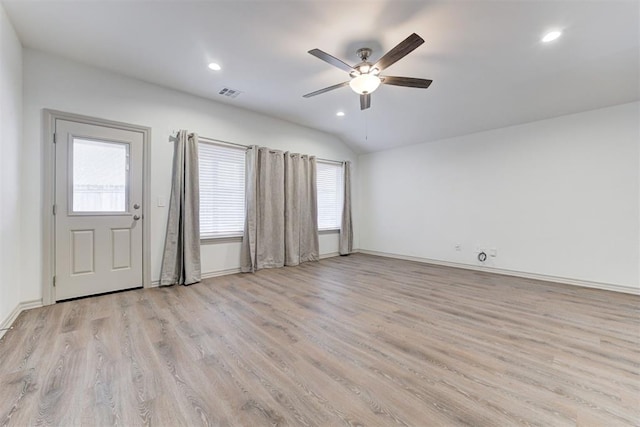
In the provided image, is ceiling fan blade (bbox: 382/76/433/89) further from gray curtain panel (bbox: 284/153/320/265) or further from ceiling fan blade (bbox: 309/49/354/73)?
gray curtain panel (bbox: 284/153/320/265)

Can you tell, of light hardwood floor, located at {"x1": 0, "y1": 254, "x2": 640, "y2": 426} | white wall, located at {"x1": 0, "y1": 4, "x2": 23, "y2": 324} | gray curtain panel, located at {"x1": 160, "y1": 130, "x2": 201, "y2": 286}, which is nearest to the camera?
light hardwood floor, located at {"x1": 0, "y1": 254, "x2": 640, "y2": 426}

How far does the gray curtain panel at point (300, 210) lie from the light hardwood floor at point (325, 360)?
1852 mm

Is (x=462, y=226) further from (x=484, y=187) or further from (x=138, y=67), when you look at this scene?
(x=138, y=67)

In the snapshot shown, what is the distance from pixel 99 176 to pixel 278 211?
2.56 m

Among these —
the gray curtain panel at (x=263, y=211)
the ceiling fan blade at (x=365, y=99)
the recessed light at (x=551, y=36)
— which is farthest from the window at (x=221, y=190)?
the recessed light at (x=551, y=36)

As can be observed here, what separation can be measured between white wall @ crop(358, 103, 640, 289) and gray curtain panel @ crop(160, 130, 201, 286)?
13.2ft

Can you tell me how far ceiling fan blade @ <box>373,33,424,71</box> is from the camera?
6.97 feet

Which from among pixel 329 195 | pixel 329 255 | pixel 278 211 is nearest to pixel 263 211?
pixel 278 211

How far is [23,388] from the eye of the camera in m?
1.56

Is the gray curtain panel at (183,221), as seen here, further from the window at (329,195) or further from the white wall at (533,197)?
the white wall at (533,197)

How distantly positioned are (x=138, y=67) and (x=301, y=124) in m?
2.75

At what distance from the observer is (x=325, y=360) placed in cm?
187

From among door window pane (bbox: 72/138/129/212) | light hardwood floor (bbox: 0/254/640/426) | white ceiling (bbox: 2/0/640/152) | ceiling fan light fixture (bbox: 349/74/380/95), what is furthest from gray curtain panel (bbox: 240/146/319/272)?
ceiling fan light fixture (bbox: 349/74/380/95)

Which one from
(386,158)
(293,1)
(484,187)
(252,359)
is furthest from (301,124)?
(252,359)
